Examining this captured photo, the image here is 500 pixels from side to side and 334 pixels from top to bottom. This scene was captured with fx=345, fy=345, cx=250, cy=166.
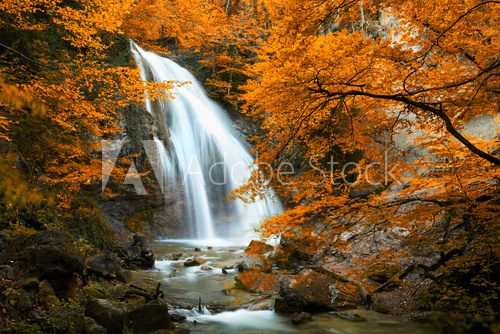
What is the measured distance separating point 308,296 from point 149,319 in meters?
3.06

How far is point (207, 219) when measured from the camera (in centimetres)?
1590

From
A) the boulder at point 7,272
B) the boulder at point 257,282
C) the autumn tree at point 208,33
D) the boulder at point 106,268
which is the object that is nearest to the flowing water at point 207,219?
the boulder at point 257,282

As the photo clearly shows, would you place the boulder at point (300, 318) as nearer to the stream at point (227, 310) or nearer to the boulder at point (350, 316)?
the stream at point (227, 310)

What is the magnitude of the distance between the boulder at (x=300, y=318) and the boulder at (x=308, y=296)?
235mm

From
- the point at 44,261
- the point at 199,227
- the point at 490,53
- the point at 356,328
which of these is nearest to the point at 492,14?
the point at 490,53

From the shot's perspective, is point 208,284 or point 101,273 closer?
point 101,273

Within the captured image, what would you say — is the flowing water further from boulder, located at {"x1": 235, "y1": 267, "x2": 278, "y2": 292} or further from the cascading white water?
boulder, located at {"x1": 235, "y1": 267, "x2": 278, "y2": 292}

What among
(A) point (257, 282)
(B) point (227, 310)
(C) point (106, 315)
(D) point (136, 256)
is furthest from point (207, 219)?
(C) point (106, 315)

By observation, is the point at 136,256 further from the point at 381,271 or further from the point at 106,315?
the point at 381,271

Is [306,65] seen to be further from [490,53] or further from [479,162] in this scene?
[490,53]

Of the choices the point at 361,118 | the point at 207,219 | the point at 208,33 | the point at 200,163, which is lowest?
the point at 207,219

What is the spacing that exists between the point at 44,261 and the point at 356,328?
16.4ft

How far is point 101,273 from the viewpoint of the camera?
6.62 metres

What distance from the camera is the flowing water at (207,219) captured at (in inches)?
238
